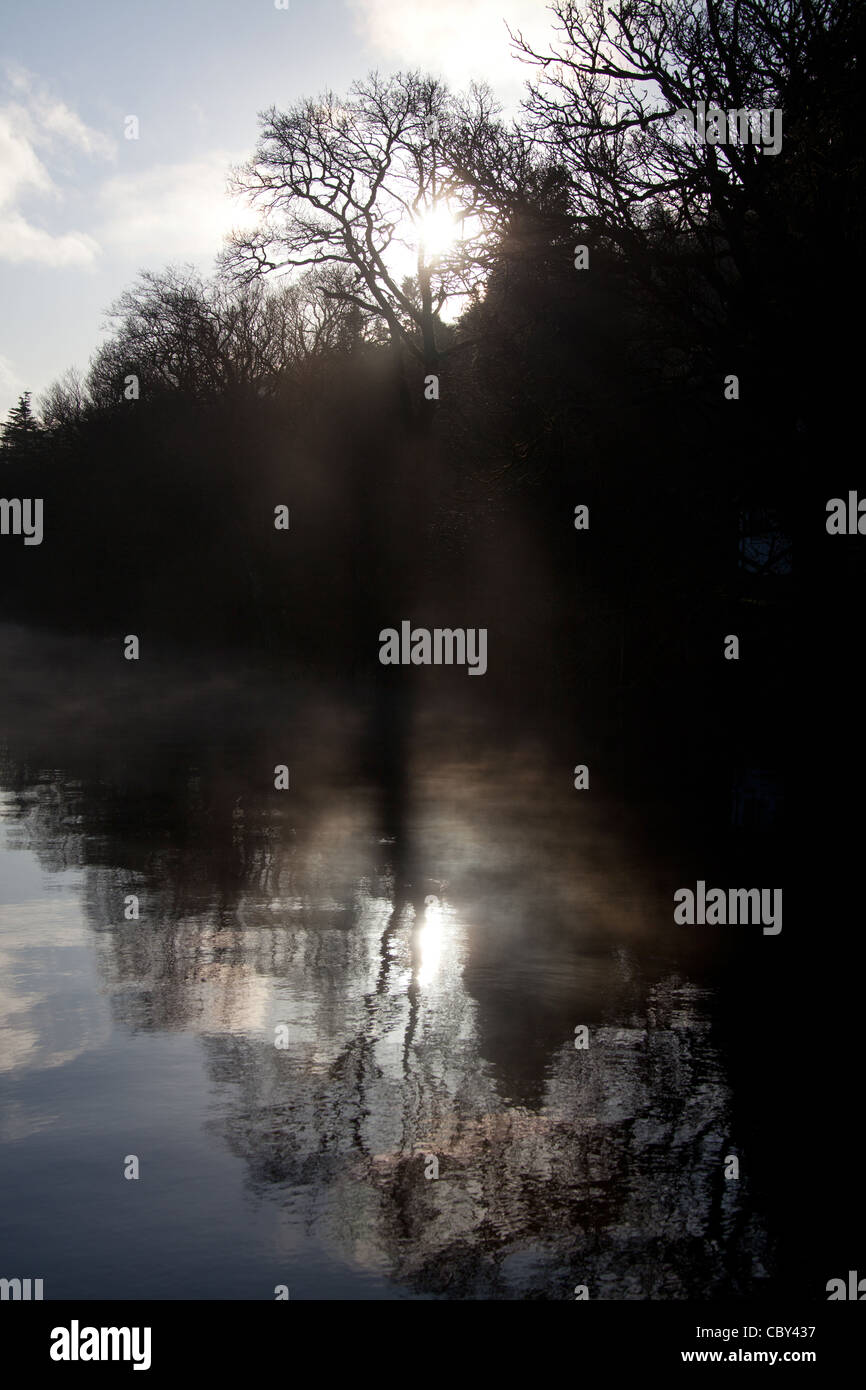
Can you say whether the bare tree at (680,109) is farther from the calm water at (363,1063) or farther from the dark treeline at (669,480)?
the calm water at (363,1063)

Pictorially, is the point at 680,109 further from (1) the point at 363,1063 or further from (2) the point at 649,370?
(1) the point at 363,1063

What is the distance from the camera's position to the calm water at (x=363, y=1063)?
16.2 ft

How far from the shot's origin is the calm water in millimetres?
4938

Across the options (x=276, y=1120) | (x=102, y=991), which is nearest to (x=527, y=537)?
(x=102, y=991)

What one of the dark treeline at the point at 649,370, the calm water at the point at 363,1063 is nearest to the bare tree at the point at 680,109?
the dark treeline at the point at 649,370

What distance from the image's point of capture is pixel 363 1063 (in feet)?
23.1

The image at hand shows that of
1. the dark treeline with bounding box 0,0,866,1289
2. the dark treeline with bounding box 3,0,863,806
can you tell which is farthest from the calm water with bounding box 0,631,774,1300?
the dark treeline with bounding box 3,0,863,806

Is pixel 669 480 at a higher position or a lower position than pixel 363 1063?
higher

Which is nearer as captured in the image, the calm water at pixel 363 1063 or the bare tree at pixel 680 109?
the calm water at pixel 363 1063

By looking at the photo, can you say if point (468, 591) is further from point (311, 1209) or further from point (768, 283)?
point (311, 1209)

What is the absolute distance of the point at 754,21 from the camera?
2130 cm

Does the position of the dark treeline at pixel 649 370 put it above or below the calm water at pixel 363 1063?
above

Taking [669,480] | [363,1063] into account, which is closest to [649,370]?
[669,480]
